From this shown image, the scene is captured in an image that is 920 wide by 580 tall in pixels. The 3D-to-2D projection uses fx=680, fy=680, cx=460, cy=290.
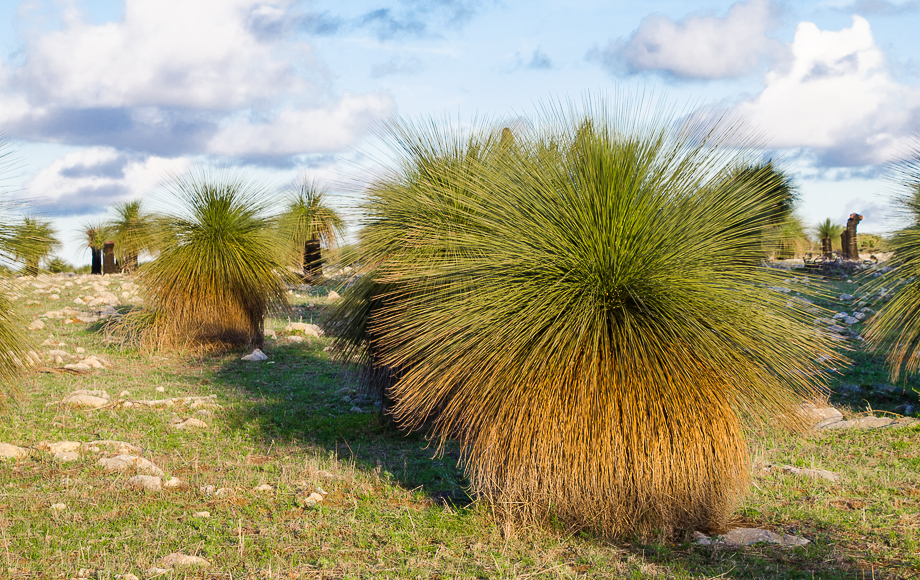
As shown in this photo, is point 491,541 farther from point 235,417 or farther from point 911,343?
point 911,343

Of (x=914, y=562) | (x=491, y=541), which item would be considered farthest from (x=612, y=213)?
(x=914, y=562)

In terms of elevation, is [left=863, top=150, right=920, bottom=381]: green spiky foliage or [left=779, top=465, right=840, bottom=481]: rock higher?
[left=863, top=150, right=920, bottom=381]: green spiky foliage

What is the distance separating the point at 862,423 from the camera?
10.0 meters

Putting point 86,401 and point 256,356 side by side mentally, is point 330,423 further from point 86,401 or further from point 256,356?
point 256,356

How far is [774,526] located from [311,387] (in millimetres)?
8621

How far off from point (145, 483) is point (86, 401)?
4348 mm

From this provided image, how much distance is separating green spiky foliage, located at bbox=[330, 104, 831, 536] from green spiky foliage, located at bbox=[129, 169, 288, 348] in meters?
10.4

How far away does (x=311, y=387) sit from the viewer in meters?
12.7

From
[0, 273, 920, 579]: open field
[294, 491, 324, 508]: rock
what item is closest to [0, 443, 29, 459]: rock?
[0, 273, 920, 579]: open field

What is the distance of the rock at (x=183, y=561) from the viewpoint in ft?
16.4

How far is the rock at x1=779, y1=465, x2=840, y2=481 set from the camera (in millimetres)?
7629

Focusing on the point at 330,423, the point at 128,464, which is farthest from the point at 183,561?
the point at 330,423

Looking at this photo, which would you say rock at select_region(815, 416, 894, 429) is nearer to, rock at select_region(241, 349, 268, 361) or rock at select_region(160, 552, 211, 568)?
rock at select_region(160, 552, 211, 568)

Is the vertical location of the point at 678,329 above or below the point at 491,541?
above
